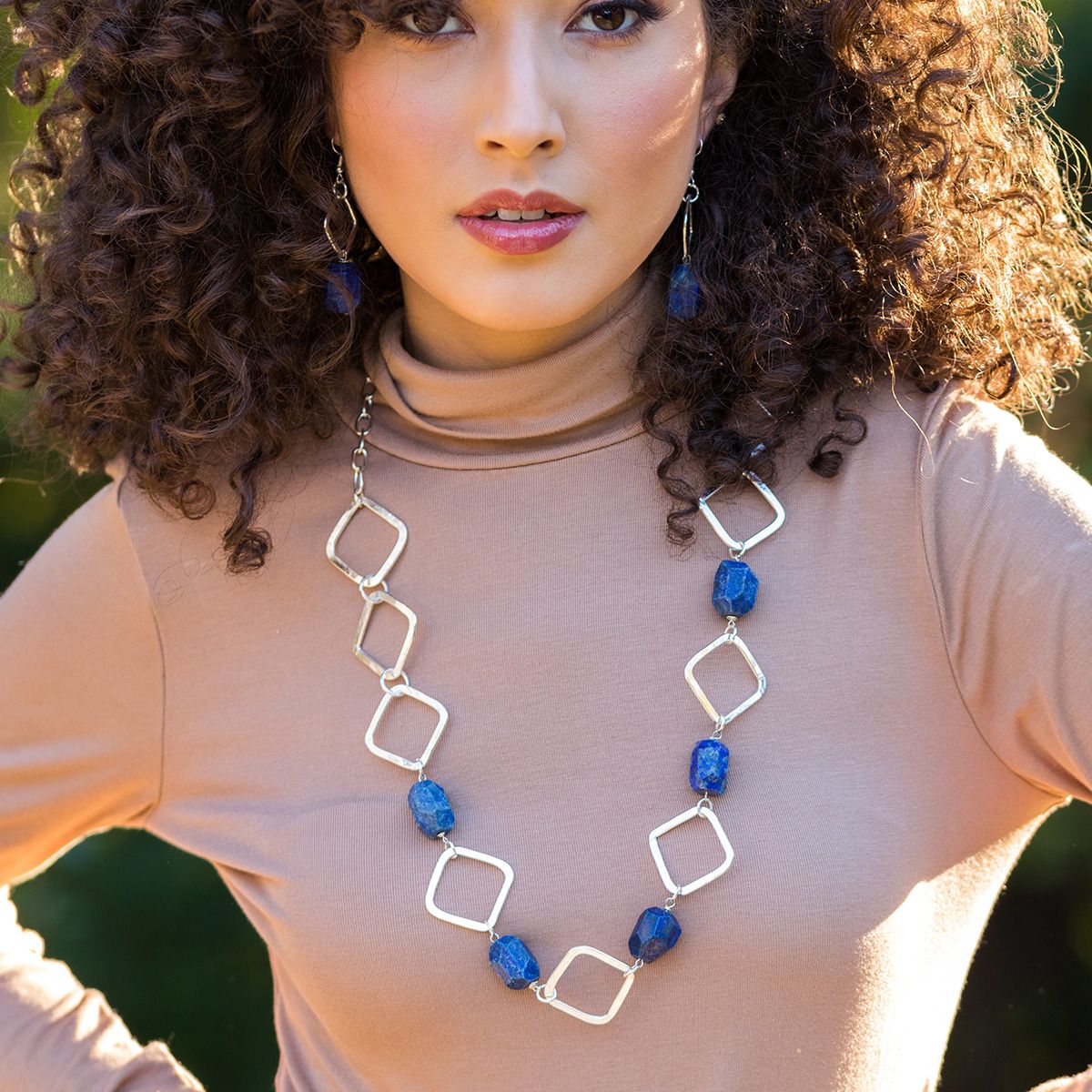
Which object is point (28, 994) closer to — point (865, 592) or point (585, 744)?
point (585, 744)

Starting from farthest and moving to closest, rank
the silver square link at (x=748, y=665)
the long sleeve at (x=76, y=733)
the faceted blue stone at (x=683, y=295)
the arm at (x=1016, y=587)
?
the long sleeve at (x=76, y=733) < the faceted blue stone at (x=683, y=295) < the silver square link at (x=748, y=665) < the arm at (x=1016, y=587)

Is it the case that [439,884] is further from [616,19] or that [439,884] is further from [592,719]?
[616,19]

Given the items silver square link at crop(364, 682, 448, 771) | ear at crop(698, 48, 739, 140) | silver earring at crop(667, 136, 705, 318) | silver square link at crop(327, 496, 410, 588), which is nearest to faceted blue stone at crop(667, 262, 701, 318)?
silver earring at crop(667, 136, 705, 318)

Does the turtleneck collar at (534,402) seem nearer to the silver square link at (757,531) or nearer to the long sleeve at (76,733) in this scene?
the silver square link at (757,531)

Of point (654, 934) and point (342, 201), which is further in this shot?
point (342, 201)

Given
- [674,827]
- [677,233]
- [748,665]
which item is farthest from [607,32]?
[674,827]

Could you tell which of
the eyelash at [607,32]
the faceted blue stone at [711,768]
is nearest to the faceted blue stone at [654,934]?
the faceted blue stone at [711,768]

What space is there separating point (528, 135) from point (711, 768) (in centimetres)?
63

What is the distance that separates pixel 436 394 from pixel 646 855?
0.56 metres

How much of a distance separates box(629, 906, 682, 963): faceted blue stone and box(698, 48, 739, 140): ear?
0.80 m

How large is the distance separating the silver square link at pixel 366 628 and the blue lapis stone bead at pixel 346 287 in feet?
1.04

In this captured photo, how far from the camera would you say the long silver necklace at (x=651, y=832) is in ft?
4.93

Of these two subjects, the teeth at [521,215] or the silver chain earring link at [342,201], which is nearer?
the teeth at [521,215]

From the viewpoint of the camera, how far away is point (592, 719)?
160 cm
